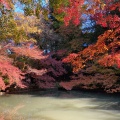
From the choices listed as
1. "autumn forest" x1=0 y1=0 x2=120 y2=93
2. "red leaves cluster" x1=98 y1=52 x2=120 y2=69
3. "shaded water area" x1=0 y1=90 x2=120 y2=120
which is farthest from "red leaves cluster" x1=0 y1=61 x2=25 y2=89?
"red leaves cluster" x1=98 y1=52 x2=120 y2=69

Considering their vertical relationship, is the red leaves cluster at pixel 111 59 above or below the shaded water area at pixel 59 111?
above

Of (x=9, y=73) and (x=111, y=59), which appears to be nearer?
(x=111, y=59)

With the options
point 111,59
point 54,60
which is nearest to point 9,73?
point 54,60

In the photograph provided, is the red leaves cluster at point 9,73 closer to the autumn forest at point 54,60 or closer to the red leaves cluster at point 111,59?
the autumn forest at point 54,60

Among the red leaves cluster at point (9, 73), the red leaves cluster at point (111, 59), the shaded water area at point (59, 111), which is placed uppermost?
the red leaves cluster at point (111, 59)

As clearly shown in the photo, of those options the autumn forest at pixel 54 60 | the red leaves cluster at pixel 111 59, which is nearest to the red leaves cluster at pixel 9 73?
the autumn forest at pixel 54 60

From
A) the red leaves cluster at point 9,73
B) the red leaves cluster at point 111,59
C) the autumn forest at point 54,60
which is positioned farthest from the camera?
the autumn forest at point 54,60

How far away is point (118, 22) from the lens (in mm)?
6438

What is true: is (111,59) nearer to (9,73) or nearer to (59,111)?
(59,111)

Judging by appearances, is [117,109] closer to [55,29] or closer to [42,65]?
[42,65]

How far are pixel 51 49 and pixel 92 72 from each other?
401cm

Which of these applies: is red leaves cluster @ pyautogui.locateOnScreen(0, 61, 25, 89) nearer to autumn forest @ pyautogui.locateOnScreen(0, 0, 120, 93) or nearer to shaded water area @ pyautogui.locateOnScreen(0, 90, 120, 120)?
autumn forest @ pyautogui.locateOnScreen(0, 0, 120, 93)

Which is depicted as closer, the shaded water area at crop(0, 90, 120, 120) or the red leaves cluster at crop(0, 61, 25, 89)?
the shaded water area at crop(0, 90, 120, 120)

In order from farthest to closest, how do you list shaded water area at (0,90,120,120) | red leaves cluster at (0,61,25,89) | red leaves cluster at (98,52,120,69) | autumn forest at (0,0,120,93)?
autumn forest at (0,0,120,93) → red leaves cluster at (0,61,25,89) → shaded water area at (0,90,120,120) → red leaves cluster at (98,52,120,69)
